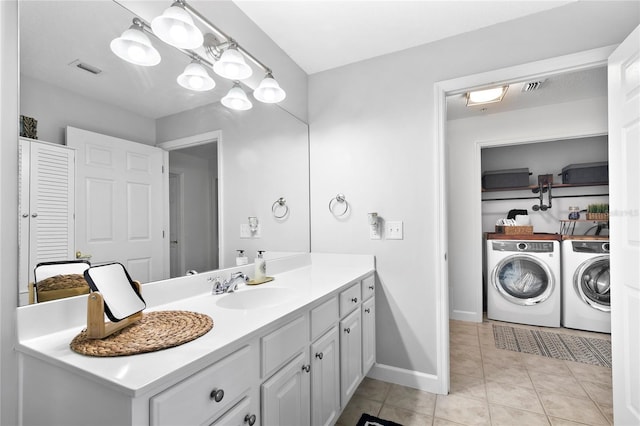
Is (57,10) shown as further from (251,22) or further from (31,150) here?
(251,22)

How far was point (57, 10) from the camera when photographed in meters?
1.06

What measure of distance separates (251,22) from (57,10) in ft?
3.54

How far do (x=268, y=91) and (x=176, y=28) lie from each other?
64cm

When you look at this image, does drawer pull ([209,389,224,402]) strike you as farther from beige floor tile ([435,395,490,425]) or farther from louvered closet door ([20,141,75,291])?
beige floor tile ([435,395,490,425])

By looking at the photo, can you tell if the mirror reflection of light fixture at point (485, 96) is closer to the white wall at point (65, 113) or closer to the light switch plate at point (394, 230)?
the light switch plate at point (394, 230)

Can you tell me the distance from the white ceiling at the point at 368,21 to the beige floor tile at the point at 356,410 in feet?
7.70

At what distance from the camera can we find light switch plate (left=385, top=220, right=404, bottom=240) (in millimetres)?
2162

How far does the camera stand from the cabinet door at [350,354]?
165 cm

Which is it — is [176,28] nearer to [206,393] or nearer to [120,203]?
[120,203]

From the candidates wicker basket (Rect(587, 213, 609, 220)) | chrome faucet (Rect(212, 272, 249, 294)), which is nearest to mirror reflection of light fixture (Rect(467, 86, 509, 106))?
wicker basket (Rect(587, 213, 609, 220))

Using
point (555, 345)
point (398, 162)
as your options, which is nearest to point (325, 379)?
point (398, 162)

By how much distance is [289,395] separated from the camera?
1.20 metres

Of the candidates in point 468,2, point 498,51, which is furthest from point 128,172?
point 498,51

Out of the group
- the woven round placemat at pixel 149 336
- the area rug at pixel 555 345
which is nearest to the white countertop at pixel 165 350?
the woven round placemat at pixel 149 336
